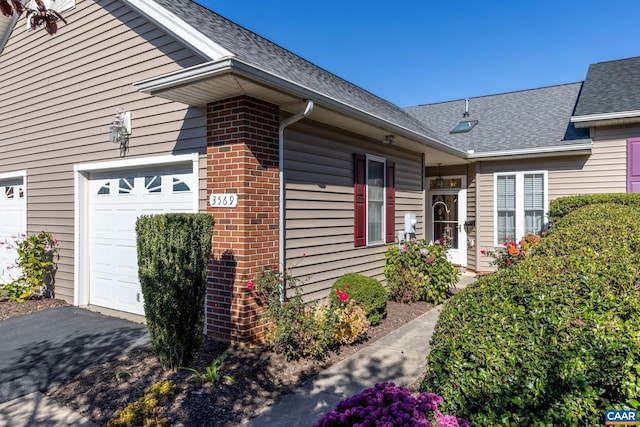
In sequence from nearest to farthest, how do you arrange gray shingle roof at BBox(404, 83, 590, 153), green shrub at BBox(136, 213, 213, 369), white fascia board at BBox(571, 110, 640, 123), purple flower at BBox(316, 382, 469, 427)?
1. purple flower at BBox(316, 382, 469, 427)
2. green shrub at BBox(136, 213, 213, 369)
3. white fascia board at BBox(571, 110, 640, 123)
4. gray shingle roof at BBox(404, 83, 590, 153)

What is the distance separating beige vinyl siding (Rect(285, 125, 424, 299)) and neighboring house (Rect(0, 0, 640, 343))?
0.03 meters

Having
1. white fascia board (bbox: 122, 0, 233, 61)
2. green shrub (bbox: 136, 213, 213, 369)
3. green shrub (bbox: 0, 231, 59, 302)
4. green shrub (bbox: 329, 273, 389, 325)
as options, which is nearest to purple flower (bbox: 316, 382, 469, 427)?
green shrub (bbox: 136, 213, 213, 369)

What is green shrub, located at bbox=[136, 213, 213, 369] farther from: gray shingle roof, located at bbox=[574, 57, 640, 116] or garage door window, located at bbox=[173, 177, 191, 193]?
gray shingle roof, located at bbox=[574, 57, 640, 116]

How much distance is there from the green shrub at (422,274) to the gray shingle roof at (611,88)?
15.2 ft

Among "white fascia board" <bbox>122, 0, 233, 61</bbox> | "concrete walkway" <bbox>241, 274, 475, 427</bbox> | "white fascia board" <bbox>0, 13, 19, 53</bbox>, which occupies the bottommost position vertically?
"concrete walkway" <bbox>241, 274, 475, 427</bbox>

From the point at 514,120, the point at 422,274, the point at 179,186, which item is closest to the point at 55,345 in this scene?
the point at 179,186

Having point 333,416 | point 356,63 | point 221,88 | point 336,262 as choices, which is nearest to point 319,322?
point 336,262

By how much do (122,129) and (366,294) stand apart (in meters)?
4.43

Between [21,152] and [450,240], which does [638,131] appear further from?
[21,152]

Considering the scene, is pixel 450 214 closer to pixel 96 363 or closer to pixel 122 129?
pixel 122 129

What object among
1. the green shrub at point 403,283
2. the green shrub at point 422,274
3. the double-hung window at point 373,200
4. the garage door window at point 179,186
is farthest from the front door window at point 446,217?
the garage door window at point 179,186

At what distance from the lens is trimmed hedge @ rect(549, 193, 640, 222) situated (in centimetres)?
771

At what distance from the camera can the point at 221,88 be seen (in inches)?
175

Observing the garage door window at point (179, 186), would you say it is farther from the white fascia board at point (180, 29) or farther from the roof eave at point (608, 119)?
the roof eave at point (608, 119)
